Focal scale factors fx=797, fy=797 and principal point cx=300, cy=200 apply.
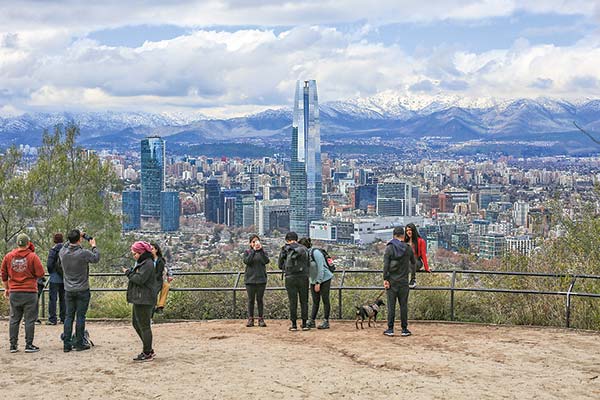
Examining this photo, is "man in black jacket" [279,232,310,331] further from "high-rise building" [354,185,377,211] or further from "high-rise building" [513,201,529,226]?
"high-rise building" [354,185,377,211]

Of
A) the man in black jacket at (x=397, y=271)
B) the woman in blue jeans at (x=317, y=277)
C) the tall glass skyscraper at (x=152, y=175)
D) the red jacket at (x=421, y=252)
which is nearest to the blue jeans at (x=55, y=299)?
the woman in blue jeans at (x=317, y=277)

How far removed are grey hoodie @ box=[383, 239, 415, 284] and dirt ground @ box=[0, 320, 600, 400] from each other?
36.2 inches

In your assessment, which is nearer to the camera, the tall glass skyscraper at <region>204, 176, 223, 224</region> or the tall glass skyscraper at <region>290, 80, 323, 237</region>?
the tall glass skyscraper at <region>204, 176, 223, 224</region>

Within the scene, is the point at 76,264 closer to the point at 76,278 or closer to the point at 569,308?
the point at 76,278

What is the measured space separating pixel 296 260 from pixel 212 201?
175 ft

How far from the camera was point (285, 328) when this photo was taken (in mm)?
13258

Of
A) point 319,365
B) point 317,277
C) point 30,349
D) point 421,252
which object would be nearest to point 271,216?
point 421,252

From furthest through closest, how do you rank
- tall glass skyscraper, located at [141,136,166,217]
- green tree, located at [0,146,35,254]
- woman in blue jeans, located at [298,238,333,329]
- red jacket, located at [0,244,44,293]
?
tall glass skyscraper, located at [141,136,166,217]
green tree, located at [0,146,35,254]
woman in blue jeans, located at [298,238,333,329]
red jacket, located at [0,244,44,293]

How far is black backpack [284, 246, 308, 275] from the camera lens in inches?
496

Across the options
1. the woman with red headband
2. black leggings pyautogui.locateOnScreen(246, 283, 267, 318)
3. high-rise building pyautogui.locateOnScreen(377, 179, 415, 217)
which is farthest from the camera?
high-rise building pyautogui.locateOnScreen(377, 179, 415, 217)

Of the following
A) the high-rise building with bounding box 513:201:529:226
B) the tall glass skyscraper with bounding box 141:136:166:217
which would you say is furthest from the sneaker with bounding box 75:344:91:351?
the tall glass skyscraper with bounding box 141:136:166:217

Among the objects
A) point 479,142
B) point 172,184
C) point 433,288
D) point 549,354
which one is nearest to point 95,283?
point 433,288

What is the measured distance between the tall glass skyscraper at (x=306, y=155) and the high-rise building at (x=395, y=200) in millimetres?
5355

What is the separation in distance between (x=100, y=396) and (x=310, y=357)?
297cm
